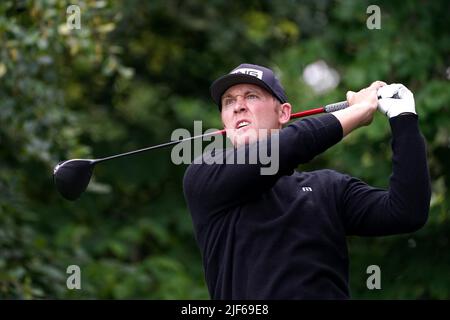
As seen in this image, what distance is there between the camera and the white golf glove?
10.6ft

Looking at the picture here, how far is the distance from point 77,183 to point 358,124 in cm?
114

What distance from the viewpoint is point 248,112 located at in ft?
11.5

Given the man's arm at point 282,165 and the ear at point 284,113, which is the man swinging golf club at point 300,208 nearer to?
the man's arm at point 282,165

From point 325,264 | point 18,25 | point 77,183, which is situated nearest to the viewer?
point 325,264

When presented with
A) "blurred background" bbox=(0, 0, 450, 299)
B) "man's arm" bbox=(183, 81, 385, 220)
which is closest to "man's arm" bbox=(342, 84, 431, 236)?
"man's arm" bbox=(183, 81, 385, 220)

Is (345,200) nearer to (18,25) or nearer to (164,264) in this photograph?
(18,25)

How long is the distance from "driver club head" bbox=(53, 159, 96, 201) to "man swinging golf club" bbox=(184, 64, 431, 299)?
0.56 m

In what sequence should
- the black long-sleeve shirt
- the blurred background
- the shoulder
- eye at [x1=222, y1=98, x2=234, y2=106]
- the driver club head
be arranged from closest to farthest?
the black long-sleeve shirt < the shoulder < eye at [x1=222, y1=98, x2=234, y2=106] < the driver club head < the blurred background

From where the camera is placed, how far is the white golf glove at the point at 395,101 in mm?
3230

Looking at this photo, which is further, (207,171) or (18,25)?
(18,25)

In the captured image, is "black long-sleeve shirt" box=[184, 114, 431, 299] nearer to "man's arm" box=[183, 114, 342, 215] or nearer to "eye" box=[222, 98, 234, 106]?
"man's arm" box=[183, 114, 342, 215]
